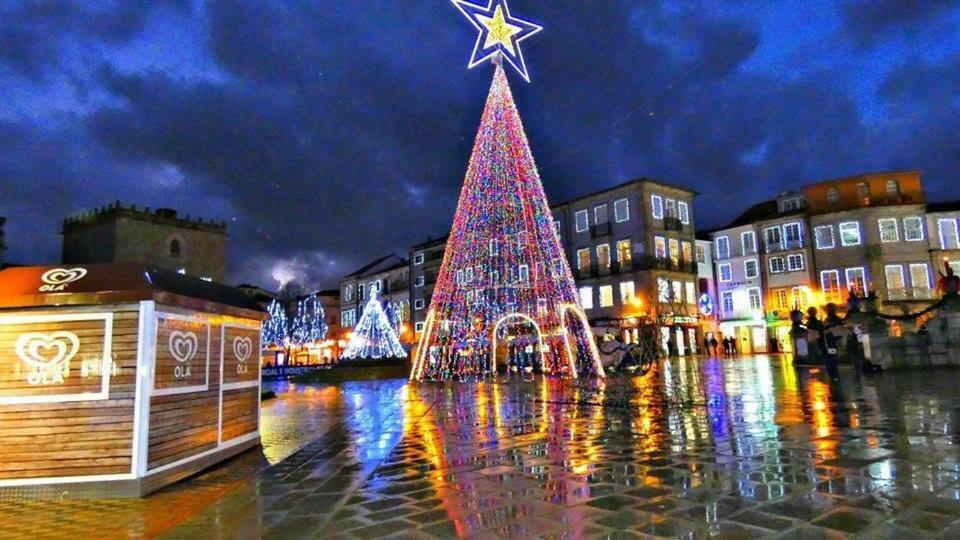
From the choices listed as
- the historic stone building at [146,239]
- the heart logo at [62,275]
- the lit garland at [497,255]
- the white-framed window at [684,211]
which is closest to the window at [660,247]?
the white-framed window at [684,211]

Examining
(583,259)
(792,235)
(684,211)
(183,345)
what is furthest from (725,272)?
(183,345)

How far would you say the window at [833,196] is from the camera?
4550 cm

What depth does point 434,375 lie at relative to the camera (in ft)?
84.5

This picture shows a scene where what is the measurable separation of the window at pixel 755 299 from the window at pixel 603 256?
41.6 ft

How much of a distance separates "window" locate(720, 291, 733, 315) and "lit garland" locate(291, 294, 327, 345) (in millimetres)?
45199

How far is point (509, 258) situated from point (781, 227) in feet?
115

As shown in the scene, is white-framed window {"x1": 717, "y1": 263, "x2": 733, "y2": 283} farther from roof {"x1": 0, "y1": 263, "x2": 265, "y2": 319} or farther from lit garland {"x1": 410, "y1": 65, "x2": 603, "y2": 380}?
roof {"x1": 0, "y1": 263, "x2": 265, "y2": 319}

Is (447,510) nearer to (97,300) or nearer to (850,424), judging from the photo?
(97,300)

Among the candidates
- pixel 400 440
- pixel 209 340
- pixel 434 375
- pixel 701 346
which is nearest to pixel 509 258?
pixel 434 375

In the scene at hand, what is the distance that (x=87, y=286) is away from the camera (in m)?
6.76

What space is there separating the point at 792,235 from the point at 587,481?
156ft

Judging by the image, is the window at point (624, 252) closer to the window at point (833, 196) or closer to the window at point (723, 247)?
the window at point (723, 247)

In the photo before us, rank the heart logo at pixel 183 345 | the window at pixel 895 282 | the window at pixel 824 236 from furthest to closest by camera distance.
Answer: the window at pixel 824 236 < the window at pixel 895 282 < the heart logo at pixel 183 345

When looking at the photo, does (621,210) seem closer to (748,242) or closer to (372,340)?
(748,242)
